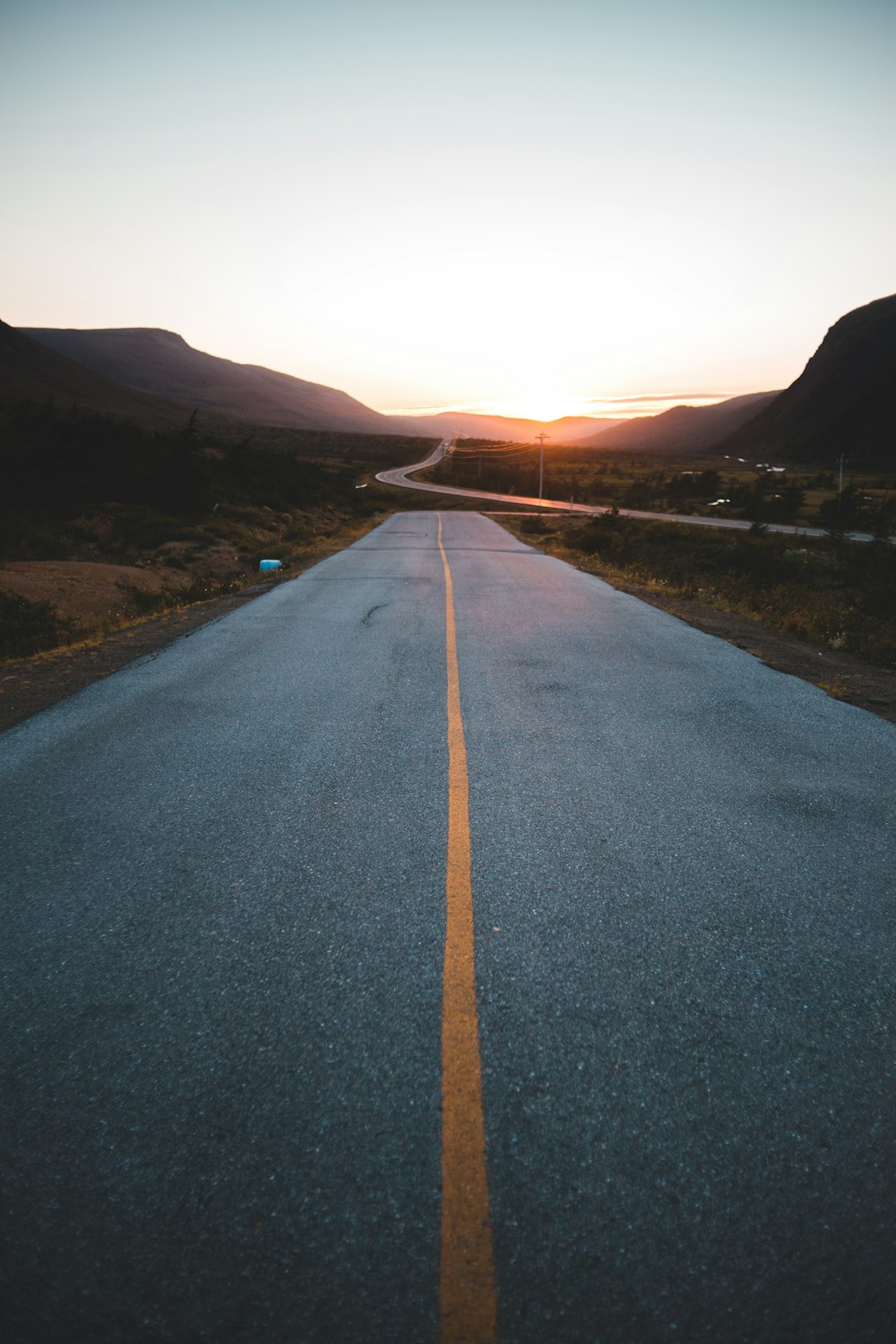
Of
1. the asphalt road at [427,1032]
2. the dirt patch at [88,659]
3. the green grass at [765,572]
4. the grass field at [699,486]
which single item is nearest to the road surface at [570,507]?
the grass field at [699,486]

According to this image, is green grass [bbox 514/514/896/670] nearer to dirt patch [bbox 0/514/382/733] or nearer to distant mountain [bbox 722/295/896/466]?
dirt patch [bbox 0/514/382/733]

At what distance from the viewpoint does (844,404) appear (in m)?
119

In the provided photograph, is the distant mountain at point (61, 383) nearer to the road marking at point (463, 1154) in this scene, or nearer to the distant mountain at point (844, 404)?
the distant mountain at point (844, 404)

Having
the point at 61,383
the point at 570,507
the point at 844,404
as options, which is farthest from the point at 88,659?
the point at 61,383

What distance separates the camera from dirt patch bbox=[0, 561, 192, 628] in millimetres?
12800

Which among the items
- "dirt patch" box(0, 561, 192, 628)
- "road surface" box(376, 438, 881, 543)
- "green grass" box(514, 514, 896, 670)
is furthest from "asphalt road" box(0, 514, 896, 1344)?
"road surface" box(376, 438, 881, 543)

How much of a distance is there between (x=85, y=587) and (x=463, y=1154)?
1546 cm

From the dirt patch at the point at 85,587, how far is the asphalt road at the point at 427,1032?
27.4 feet

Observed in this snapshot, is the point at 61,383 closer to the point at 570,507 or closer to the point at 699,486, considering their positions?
the point at 570,507

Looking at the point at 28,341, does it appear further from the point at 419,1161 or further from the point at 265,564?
the point at 419,1161

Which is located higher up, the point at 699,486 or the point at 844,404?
the point at 844,404

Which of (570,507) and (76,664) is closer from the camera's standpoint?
(76,664)

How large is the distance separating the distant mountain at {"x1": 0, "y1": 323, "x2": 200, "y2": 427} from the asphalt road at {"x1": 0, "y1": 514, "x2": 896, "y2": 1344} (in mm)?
123201

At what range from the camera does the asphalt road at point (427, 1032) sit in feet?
6.02
